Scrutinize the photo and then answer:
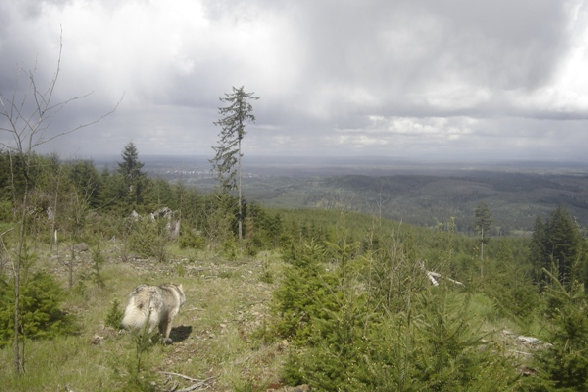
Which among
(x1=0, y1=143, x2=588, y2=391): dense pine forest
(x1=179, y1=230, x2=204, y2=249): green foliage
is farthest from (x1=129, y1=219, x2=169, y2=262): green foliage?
(x1=179, y1=230, x2=204, y2=249): green foliage

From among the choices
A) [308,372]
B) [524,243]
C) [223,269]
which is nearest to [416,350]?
[308,372]

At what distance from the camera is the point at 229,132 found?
85.6 ft

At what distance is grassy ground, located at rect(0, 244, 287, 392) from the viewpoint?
495 cm

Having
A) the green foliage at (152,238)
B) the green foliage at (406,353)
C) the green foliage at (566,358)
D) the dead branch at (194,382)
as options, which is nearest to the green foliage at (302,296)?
the green foliage at (406,353)

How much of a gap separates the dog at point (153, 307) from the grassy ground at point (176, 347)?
1.14 ft

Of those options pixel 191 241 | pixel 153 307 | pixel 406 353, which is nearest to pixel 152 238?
pixel 191 241

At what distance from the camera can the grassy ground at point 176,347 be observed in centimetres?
495

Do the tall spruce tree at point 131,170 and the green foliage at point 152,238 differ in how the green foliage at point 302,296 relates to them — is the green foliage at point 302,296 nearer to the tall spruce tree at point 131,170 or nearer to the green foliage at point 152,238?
the green foliage at point 152,238

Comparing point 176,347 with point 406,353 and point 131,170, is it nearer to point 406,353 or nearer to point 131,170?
point 406,353

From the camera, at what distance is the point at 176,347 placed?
6.95 metres

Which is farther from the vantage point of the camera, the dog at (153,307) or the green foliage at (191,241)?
the green foliage at (191,241)

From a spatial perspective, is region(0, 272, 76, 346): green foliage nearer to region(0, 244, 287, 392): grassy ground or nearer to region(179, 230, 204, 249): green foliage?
region(0, 244, 287, 392): grassy ground

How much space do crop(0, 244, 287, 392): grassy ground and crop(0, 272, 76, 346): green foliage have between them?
25 centimetres

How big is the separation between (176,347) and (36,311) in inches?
108
